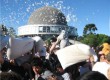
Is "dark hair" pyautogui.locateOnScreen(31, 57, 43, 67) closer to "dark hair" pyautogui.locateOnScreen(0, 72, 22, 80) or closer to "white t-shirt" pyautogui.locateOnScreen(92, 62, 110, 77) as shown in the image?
"white t-shirt" pyautogui.locateOnScreen(92, 62, 110, 77)

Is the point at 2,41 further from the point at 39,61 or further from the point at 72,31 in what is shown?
the point at 72,31

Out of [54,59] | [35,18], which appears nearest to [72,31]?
[35,18]

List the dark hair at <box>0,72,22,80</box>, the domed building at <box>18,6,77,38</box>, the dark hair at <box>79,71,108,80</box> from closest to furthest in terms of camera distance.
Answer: the dark hair at <box>0,72,22,80</box>, the dark hair at <box>79,71,108,80</box>, the domed building at <box>18,6,77,38</box>

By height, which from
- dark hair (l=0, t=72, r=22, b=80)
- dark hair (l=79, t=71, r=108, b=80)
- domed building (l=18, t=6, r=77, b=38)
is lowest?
dark hair (l=79, t=71, r=108, b=80)

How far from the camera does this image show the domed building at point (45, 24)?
107m

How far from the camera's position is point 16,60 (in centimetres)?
573

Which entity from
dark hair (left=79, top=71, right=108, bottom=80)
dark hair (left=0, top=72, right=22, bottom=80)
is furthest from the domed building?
dark hair (left=0, top=72, right=22, bottom=80)

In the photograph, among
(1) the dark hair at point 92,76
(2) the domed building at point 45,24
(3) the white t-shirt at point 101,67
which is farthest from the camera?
(2) the domed building at point 45,24

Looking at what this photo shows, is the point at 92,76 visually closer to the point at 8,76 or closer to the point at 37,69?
the point at 8,76

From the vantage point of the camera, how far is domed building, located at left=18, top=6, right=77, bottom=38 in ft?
351

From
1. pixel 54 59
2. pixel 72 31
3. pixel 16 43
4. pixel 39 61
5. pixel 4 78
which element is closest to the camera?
pixel 4 78

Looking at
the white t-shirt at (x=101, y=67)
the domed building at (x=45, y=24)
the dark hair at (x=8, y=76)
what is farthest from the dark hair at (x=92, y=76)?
the domed building at (x=45, y=24)

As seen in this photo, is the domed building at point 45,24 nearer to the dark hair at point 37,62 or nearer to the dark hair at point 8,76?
the dark hair at point 37,62

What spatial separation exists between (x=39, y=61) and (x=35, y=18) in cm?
10987
